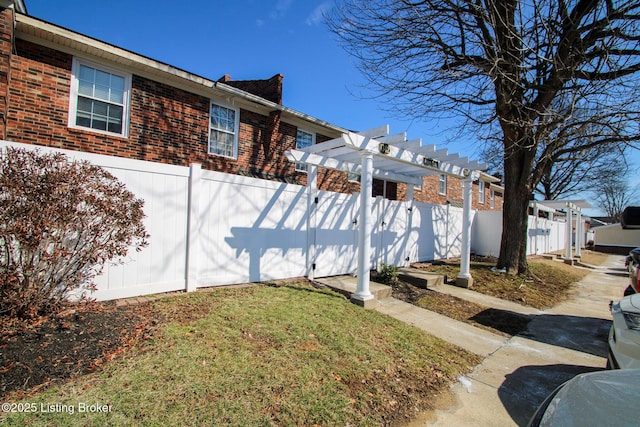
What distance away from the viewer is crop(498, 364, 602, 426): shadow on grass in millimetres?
2979

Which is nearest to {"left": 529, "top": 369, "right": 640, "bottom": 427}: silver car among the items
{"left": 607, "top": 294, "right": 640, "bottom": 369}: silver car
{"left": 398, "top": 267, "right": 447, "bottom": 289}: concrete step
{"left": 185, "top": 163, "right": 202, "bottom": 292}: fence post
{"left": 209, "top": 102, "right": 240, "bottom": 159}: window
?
{"left": 607, "top": 294, "right": 640, "bottom": 369}: silver car

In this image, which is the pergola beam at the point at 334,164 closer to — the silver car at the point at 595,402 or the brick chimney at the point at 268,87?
the brick chimney at the point at 268,87

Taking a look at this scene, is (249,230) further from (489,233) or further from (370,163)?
(489,233)

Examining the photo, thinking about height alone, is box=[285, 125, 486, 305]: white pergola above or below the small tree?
above

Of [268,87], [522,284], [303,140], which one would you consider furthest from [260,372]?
[268,87]

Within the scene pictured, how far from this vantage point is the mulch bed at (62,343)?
7.98 ft

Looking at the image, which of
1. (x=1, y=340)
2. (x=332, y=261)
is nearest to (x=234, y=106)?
(x=332, y=261)

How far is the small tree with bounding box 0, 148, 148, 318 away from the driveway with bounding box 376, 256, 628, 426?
3863 mm

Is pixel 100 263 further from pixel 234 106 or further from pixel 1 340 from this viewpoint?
pixel 234 106

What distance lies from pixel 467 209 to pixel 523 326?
3.56 metres

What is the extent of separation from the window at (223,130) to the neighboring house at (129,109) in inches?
1.1

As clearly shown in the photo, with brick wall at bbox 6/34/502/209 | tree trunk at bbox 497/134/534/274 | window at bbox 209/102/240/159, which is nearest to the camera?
brick wall at bbox 6/34/502/209

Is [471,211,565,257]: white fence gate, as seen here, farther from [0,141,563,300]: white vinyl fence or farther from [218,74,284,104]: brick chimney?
[218,74,284,104]: brick chimney

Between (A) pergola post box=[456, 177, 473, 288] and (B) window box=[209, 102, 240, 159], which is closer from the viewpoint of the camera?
(A) pergola post box=[456, 177, 473, 288]
